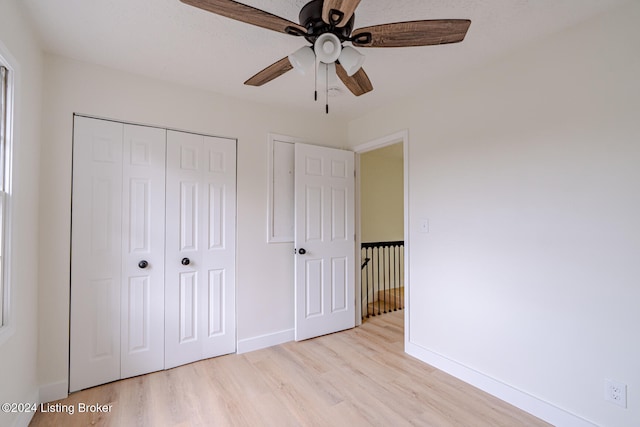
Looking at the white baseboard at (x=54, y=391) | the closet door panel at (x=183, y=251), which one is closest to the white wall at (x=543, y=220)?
the closet door panel at (x=183, y=251)

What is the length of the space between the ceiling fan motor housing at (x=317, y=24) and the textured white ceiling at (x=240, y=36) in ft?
0.89

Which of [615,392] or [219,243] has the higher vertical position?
[219,243]

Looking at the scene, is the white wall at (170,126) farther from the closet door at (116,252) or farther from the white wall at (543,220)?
the white wall at (543,220)

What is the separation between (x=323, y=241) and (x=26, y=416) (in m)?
2.54

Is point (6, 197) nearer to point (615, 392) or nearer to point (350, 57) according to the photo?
point (350, 57)

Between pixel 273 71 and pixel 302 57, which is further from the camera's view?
pixel 273 71

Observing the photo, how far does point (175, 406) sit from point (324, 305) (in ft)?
5.44

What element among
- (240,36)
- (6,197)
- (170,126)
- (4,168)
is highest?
(240,36)

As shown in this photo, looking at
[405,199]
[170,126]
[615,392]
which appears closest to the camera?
[615,392]

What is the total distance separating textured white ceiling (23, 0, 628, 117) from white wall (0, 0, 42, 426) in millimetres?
228

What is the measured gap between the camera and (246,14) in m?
1.25

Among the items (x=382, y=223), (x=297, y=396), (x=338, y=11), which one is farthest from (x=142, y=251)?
(x=382, y=223)

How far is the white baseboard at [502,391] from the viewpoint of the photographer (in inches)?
70.4

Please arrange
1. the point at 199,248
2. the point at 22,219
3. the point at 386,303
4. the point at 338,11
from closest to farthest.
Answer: the point at 338,11 → the point at 22,219 → the point at 199,248 → the point at 386,303
